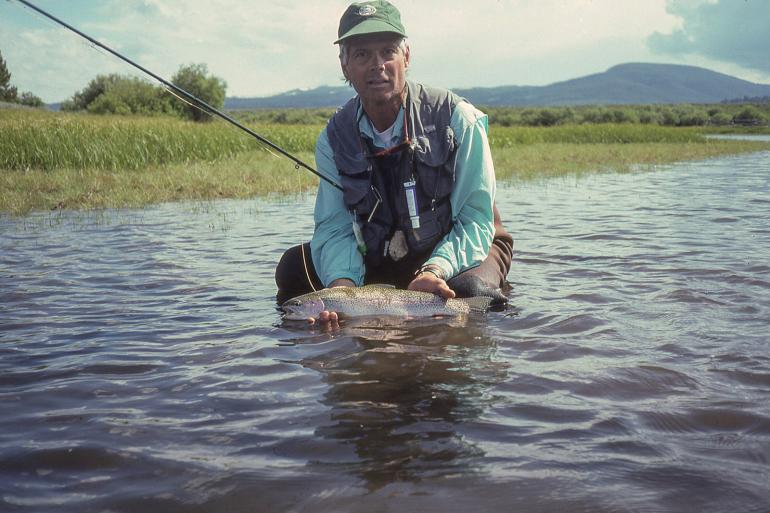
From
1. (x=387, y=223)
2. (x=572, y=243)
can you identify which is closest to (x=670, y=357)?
(x=387, y=223)

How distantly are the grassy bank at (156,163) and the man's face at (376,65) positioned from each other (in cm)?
539

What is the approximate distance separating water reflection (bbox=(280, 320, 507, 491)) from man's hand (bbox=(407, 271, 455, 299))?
24cm

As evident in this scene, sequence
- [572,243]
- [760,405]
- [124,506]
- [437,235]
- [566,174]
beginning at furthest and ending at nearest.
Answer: [566,174], [572,243], [437,235], [760,405], [124,506]

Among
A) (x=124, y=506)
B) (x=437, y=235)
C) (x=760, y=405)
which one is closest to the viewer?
(x=124, y=506)

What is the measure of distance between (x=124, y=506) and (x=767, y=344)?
339 centimetres

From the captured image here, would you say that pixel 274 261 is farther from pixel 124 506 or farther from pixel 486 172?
pixel 124 506

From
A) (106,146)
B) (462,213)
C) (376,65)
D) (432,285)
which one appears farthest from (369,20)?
(106,146)

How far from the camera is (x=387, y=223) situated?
5.11m

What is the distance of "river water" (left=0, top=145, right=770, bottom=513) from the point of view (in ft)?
8.09

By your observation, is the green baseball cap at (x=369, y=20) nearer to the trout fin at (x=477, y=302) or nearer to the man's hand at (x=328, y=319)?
the man's hand at (x=328, y=319)

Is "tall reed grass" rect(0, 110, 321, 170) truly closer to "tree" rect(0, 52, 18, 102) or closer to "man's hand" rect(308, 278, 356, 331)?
"man's hand" rect(308, 278, 356, 331)

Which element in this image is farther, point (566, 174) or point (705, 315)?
point (566, 174)

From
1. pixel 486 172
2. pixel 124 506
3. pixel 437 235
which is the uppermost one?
pixel 486 172

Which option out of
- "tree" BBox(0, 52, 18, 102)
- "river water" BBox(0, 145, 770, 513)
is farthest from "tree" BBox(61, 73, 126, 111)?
"river water" BBox(0, 145, 770, 513)
